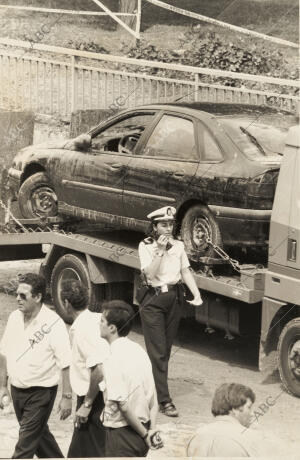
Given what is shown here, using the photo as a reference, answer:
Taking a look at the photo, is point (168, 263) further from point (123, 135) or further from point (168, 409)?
point (123, 135)

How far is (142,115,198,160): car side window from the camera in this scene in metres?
10.6

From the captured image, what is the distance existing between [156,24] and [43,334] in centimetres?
1220

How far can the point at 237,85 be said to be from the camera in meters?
16.5

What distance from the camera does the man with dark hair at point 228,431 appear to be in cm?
538

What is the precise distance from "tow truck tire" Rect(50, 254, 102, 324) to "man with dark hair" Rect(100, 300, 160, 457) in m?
5.05

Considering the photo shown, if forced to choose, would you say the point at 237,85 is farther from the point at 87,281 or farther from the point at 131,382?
the point at 131,382

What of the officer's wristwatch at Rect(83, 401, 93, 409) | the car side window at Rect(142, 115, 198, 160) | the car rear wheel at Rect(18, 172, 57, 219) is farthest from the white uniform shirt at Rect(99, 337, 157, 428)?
the car rear wheel at Rect(18, 172, 57, 219)

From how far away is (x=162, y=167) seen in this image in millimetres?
10750

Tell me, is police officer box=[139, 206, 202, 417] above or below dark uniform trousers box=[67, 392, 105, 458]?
above

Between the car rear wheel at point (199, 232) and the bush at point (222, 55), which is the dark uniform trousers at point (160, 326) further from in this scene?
the bush at point (222, 55)

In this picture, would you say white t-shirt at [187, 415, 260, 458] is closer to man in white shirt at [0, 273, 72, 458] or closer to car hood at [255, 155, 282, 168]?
man in white shirt at [0, 273, 72, 458]

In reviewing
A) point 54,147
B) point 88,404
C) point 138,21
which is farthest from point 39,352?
point 138,21

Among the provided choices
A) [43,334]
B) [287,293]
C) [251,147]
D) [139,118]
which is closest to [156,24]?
[139,118]

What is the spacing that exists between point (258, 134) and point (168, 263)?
1.90m
